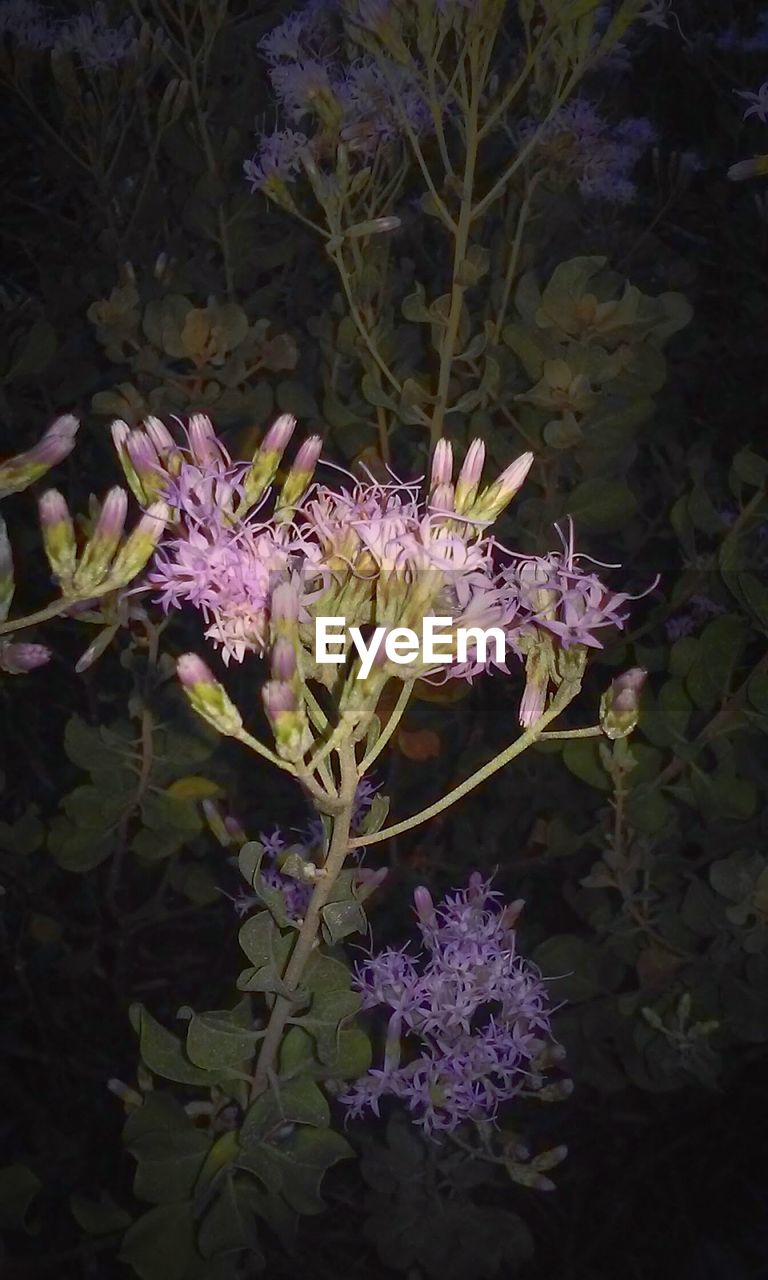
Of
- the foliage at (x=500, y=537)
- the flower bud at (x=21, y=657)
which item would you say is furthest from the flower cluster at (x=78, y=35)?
the flower bud at (x=21, y=657)

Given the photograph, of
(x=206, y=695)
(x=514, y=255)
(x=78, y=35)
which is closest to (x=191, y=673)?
(x=206, y=695)

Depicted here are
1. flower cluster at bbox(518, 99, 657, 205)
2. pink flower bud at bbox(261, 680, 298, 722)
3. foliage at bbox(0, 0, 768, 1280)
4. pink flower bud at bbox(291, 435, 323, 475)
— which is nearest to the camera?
pink flower bud at bbox(261, 680, 298, 722)

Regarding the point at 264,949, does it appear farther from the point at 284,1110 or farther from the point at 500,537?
the point at 500,537

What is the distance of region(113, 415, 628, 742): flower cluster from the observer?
0.42 m

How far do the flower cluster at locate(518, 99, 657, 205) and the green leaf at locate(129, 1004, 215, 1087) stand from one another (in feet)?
1.64

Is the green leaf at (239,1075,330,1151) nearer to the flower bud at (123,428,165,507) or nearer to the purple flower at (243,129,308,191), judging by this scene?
the flower bud at (123,428,165,507)

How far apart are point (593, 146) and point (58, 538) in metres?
0.46

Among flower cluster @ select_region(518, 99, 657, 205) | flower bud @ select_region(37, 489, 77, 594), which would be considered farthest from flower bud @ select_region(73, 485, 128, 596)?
flower cluster @ select_region(518, 99, 657, 205)

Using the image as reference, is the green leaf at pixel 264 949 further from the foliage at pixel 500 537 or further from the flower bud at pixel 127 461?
the flower bud at pixel 127 461

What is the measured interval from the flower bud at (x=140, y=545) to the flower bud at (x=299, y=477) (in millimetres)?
51

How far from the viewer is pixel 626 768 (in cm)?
61

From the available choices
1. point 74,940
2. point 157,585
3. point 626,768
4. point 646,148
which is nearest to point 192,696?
point 157,585

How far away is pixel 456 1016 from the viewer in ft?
1.87

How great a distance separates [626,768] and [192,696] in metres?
0.26
